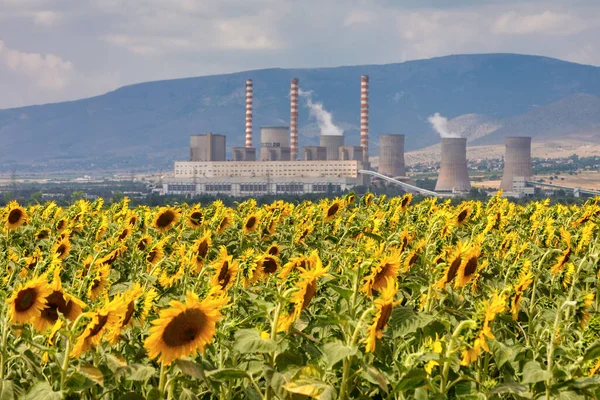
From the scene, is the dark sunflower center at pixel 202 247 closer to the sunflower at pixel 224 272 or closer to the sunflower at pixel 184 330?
the sunflower at pixel 224 272

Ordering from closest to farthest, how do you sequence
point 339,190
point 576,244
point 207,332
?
point 207,332 < point 576,244 < point 339,190

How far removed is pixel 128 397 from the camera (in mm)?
5180

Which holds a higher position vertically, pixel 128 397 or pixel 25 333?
pixel 25 333

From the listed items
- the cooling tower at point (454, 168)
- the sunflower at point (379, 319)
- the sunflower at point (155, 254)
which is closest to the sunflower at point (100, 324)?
the sunflower at point (379, 319)

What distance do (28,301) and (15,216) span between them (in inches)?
261

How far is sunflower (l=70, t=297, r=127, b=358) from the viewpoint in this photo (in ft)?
15.9

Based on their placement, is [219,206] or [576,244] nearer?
[576,244]

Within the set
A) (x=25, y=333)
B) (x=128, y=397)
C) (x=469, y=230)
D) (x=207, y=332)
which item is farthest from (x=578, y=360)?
(x=469, y=230)

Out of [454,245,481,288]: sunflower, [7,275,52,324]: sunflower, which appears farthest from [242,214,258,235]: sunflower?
[7,275,52,324]: sunflower

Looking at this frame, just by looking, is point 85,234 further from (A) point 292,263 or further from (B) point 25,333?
(B) point 25,333

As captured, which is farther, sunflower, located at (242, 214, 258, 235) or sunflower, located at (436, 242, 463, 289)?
sunflower, located at (242, 214, 258, 235)

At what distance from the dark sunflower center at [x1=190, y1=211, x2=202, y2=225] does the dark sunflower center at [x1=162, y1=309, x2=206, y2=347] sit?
7.68m

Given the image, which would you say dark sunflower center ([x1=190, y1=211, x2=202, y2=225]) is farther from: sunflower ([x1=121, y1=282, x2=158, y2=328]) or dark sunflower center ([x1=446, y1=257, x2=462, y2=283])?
sunflower ([x1=121, y1=282, x2=158, y2=328])

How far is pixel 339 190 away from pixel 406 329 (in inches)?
7545
